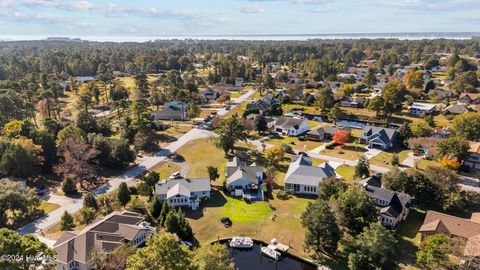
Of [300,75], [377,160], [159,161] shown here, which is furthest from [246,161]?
[300,75]

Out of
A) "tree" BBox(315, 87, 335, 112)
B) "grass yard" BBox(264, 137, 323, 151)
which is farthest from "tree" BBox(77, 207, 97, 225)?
"tree" BBox(315, 87, 335, 112)

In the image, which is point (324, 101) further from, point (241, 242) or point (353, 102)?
point (241, 242)

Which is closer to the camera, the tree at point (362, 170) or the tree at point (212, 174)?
the tree at point (362, 170)

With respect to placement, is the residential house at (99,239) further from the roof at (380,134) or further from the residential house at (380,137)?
the roof at (380,134)

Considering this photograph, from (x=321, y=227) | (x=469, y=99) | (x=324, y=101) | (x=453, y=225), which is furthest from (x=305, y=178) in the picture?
(x=469, y=99)

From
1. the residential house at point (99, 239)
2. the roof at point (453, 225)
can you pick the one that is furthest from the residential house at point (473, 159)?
the residential house at point (99, 239)

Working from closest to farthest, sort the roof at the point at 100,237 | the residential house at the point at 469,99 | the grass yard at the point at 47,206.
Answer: the roof at the point at 100,237 < the grass yard at the point at 47,206 < the residential house at the point at 469,99
